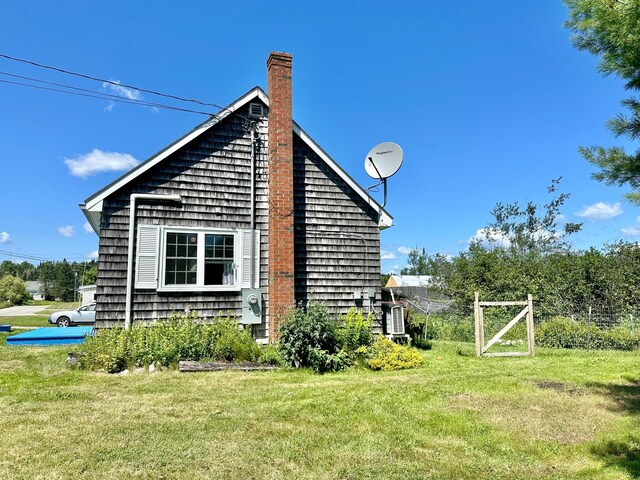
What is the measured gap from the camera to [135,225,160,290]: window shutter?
9.16 m

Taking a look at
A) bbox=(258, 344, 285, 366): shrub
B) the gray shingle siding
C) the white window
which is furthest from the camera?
the white window

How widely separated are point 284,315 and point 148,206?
3781 millimetres

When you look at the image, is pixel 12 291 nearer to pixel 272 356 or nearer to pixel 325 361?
pixel 272 356

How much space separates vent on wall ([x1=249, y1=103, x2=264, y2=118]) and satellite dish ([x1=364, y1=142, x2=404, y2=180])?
2.97 metres

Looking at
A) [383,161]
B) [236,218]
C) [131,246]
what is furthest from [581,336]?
[131,246]

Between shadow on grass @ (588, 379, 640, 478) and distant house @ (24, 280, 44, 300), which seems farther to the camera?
distant house @ (24, 280, 44, 300)

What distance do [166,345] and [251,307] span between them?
2.00m

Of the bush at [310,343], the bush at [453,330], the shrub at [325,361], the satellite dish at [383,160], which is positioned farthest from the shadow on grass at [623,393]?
the bush at [453,330]

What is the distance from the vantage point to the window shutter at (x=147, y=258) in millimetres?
9164

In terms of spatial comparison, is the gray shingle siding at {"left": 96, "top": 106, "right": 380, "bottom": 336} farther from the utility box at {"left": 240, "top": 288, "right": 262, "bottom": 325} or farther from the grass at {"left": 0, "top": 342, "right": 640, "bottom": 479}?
the grass at {"left": 0, "top": 342, "right": 640, "bottom": 479}

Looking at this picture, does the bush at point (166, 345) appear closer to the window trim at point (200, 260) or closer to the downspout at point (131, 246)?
the downspout at point (131, 246)

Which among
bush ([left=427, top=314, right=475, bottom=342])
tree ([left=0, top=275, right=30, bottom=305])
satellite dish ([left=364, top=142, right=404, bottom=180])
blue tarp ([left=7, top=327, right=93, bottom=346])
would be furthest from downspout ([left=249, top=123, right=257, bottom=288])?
tree ([left=0, top=275, right=30, bottom=305])

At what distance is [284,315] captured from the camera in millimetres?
9141

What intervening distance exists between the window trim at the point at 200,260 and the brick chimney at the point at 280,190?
76cm
